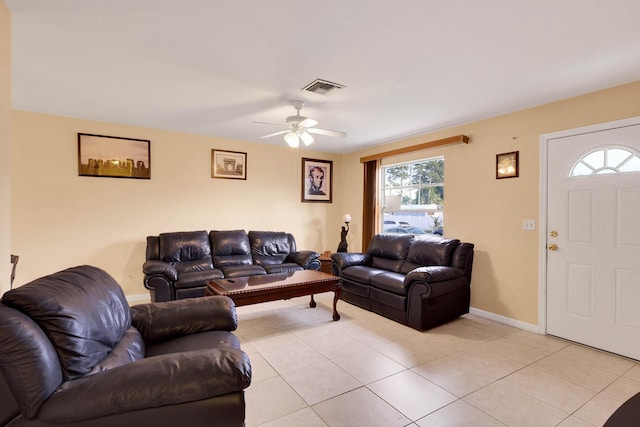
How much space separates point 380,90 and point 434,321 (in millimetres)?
2509

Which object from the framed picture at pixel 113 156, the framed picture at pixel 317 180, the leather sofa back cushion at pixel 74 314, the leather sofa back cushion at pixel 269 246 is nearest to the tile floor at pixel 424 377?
the leather sofa back cushion at pixel 74 314

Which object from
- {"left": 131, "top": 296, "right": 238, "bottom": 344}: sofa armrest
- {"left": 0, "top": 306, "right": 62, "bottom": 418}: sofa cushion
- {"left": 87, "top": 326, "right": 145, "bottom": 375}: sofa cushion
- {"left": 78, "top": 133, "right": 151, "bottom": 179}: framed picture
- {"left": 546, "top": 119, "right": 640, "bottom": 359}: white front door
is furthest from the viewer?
{"left": 78, "top": 133, "right": 151, "bottom": 179}: framed picture

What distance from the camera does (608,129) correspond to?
9.17ft

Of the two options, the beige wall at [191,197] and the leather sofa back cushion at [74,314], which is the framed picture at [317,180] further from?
the leather sofa back cushion at [74,314]

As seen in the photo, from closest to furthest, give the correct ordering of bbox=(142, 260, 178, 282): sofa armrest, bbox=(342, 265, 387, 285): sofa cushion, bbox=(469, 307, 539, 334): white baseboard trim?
bbox=(469, 307, 539, 334): white baseboard trim → bbox=(142, 260, 178, 282): sofa armrest → bbox=(342, 265, 387, 285): sofa cushion

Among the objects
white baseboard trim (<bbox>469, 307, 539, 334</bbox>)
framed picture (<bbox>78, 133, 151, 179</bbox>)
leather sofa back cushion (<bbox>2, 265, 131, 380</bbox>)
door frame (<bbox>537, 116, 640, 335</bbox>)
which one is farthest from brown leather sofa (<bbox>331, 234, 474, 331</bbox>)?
framed picture (<bbox>78, 133, 151, 179</bbox>)

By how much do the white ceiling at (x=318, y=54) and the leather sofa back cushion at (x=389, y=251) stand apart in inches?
69.7

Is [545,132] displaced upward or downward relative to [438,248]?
upward

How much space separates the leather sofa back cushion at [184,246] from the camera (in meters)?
4.14

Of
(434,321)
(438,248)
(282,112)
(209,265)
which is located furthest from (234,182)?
(434,321)

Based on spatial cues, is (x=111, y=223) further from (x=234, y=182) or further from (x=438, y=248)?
(x=438, y=248)

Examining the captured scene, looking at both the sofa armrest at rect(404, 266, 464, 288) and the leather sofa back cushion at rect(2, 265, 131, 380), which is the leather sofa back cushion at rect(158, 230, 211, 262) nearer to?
the leather sofa back cushion at rect(2, 265, 131, 380)

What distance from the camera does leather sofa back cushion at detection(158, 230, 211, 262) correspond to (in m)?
4.14

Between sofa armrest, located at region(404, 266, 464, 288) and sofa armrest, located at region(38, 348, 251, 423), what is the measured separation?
7.72ft
